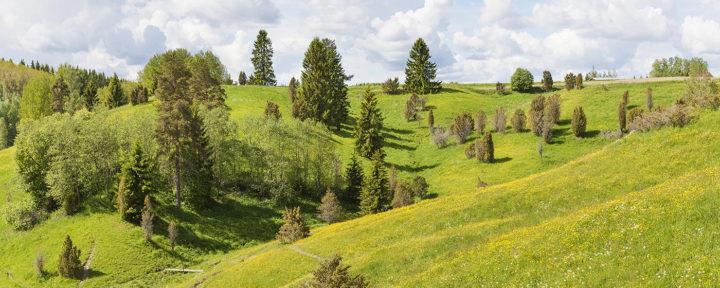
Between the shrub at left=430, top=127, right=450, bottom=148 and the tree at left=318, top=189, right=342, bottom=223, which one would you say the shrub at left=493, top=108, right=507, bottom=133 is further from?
the tree at left=318, top=189, right=342, bottom=223

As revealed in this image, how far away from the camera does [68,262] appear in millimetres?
55094

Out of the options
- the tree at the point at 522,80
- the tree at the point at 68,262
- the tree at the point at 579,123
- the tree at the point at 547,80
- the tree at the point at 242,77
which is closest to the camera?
the tree at the point at 68,262

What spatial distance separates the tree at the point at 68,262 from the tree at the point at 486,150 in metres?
57.0

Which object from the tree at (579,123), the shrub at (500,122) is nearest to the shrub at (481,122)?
the shrub at (500,122)

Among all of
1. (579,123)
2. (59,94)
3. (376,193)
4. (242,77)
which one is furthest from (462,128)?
(59,94)

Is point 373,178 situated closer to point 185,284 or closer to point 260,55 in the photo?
point 185,284

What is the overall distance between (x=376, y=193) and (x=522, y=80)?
7919 cm

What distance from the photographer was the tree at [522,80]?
13275cm

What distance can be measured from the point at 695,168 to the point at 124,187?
62344 mm

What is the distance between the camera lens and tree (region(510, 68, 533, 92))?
Answer: 133m

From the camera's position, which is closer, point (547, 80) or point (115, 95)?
point (547, 80)

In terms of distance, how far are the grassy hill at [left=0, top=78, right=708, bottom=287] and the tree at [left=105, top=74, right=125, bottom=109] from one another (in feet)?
161

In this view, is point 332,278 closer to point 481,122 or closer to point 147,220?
point 147,220

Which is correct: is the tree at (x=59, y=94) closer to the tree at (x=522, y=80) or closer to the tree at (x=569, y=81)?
the tree at (x=522, y=80)
